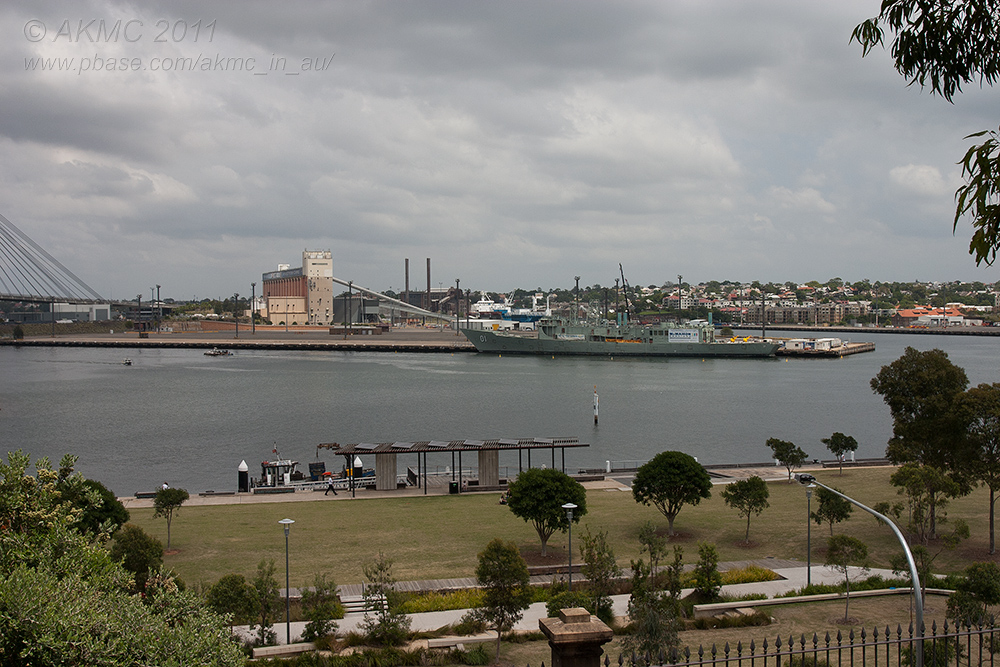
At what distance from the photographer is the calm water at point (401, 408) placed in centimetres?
2909

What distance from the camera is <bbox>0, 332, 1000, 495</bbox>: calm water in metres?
29.1

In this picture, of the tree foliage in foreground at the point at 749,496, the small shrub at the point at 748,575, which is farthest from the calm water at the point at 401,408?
the small shrub at the point at 748,575

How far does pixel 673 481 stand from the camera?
14672 mm

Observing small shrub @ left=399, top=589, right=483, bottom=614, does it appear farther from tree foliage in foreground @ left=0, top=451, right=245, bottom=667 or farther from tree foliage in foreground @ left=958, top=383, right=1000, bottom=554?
tree foliage in foreground @ left=958, top=383, right=1000, bottom=554

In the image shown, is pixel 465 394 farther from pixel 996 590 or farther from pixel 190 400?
pixel 996 590

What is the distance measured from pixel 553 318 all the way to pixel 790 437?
5285cm

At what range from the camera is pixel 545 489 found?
13.7 m

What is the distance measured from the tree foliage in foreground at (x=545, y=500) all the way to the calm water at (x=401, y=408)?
1310 centimetres

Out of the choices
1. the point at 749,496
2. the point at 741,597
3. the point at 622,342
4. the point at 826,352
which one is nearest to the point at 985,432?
the point at 749,496

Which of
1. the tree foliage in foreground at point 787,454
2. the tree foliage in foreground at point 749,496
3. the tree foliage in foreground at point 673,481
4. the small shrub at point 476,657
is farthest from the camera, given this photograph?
the tree foliage in foreground at point 787,454

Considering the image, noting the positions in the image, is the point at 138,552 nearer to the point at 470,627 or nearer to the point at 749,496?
the point at 470,627

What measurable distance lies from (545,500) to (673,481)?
2.76 meters

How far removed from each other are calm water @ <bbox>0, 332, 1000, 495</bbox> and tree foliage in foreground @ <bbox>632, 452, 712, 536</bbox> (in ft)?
39.8

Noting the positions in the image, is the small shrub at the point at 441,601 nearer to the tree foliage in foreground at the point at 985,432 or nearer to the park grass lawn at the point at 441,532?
the park grass lawn at the point at 441,532
